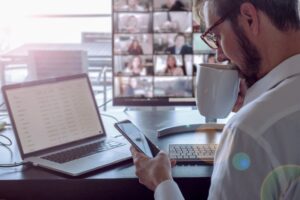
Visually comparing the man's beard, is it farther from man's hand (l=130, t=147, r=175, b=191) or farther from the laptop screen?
the laptop screen

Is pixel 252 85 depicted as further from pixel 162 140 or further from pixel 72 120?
pixel 72 120

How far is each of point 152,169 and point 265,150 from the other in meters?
0.31

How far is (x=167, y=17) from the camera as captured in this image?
140 cm

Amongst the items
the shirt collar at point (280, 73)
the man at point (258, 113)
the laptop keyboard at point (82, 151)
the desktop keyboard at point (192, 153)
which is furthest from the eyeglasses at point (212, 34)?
the laptop keyboard at point (82, 151)

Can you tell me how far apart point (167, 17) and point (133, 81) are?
26 cm

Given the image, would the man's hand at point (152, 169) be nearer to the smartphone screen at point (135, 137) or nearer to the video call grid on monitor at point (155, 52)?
the smartphone screen at point (135, 137)

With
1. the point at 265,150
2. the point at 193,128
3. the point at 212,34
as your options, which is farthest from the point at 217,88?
the point at 265,150

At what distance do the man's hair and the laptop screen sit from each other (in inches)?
23.3

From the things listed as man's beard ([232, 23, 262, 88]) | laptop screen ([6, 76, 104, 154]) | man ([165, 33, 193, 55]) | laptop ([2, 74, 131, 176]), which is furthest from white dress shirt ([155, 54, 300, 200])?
man ([165, 33, 193, 55])

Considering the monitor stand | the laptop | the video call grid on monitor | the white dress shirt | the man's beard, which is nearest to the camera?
the white dress shirt

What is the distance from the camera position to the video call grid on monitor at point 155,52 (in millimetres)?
1401

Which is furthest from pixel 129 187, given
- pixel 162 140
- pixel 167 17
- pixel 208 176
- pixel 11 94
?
pixel 167 17

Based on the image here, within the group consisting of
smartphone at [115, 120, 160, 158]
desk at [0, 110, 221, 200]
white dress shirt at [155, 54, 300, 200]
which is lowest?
desk at [0, 110, 221, 200]

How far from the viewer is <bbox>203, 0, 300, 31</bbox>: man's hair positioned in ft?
2.35
